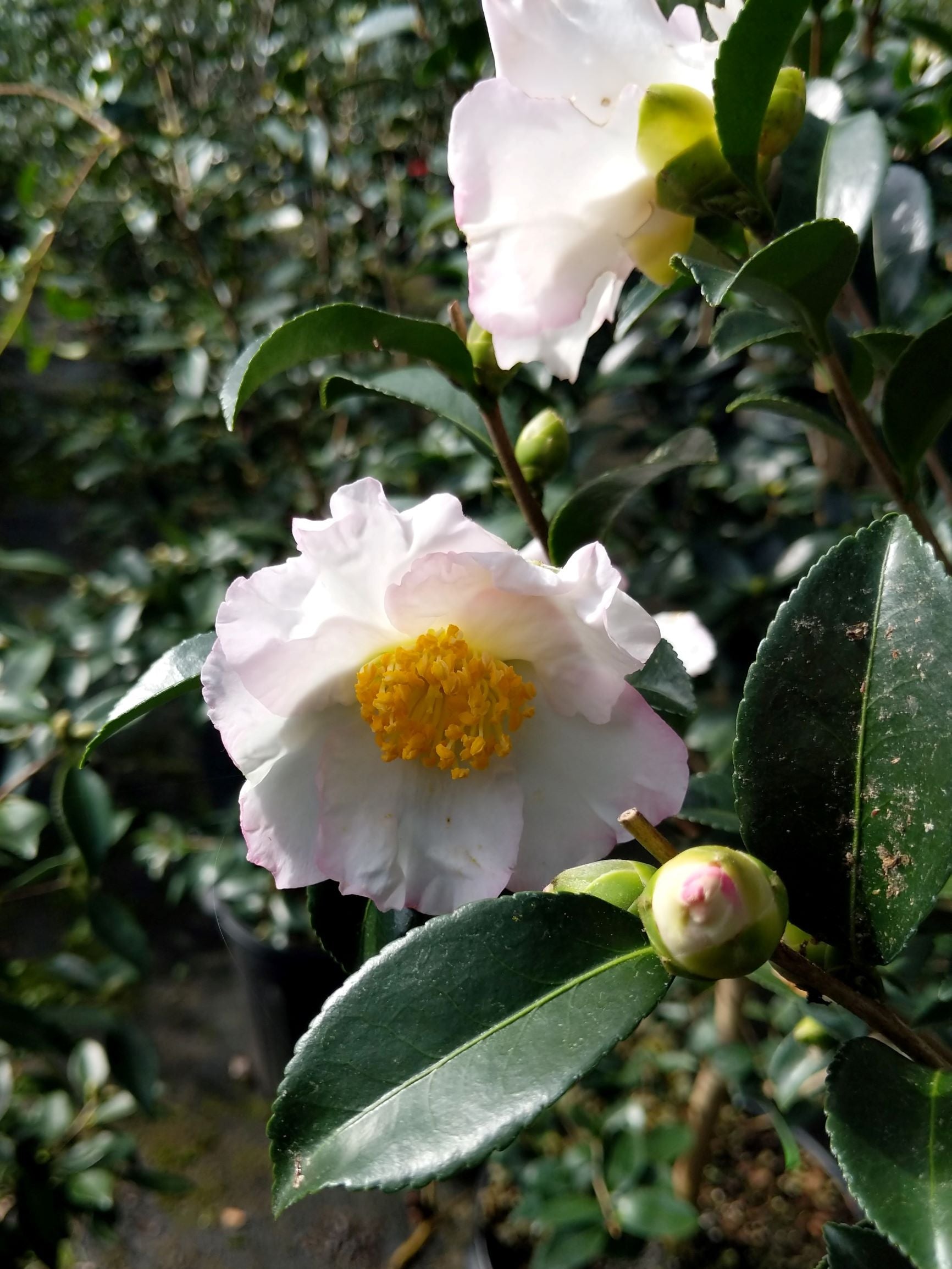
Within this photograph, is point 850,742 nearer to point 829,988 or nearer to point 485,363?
point 829,988

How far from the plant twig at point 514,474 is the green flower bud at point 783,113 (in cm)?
19

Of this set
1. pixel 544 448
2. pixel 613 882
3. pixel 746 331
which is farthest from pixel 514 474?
pixel 613 882

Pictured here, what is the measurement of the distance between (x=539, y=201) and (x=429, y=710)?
24 centimetres

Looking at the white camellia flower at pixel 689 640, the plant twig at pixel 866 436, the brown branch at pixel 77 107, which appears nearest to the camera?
the plant twig at pixel 866 436

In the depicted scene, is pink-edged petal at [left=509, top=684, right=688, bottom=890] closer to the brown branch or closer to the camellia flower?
the camellia flower

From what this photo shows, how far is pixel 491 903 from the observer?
1.17 feet

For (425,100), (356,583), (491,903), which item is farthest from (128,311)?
(491,903)

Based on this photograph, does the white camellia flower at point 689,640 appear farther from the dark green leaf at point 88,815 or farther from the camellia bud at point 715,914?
the dark green leaf at point 88,815

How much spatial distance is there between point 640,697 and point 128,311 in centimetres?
200

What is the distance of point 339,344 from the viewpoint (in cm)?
51

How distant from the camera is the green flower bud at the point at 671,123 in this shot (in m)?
0.40

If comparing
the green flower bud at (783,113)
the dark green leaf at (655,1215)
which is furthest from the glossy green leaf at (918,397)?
the dark green leaf at (655,1215)

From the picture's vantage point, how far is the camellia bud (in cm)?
31

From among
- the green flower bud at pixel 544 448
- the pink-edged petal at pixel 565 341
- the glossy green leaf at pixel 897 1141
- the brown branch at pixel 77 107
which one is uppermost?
the brown branch at pixel 77 107
